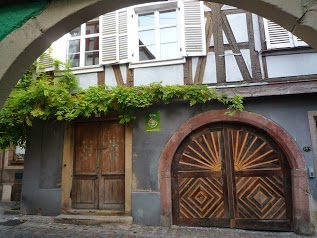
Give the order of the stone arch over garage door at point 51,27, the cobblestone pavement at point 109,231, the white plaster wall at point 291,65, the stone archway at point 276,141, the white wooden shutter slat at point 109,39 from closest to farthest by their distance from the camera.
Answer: the stone arch over garage door at point 51,27 → the cobblestone pavement at point 109,231 → the stone archway at point 276,141 → the white plaster wall at point 291,65 → the white wooden shutter slat at point 109,39

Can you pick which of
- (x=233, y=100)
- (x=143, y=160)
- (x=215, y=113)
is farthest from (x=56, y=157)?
(x=233, y=100)

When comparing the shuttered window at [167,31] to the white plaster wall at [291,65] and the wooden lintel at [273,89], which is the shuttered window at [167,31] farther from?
the white plaster wall at [291,65]

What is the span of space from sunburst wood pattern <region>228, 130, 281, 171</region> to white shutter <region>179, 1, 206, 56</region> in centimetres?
211

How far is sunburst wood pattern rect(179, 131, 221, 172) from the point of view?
5.79 m

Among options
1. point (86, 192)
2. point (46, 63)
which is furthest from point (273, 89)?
point (46, 63)

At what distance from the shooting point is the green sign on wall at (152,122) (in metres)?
6.04

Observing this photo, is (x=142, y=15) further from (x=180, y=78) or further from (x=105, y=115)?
(x=105, y=115)

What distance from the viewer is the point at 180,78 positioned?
19.8 feet

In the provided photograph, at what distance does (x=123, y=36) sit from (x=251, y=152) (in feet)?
13.9

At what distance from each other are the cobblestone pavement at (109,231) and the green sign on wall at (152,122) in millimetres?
2233

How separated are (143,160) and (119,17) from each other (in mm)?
3762

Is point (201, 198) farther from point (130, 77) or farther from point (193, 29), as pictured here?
point (193, 29)

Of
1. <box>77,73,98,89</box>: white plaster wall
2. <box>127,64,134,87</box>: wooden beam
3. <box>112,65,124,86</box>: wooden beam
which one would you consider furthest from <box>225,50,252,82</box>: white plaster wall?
<box>77,73,98,89</box>: white plaster wall

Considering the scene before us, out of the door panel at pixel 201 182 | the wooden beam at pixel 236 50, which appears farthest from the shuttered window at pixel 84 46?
the door panel at pixel 201 182
